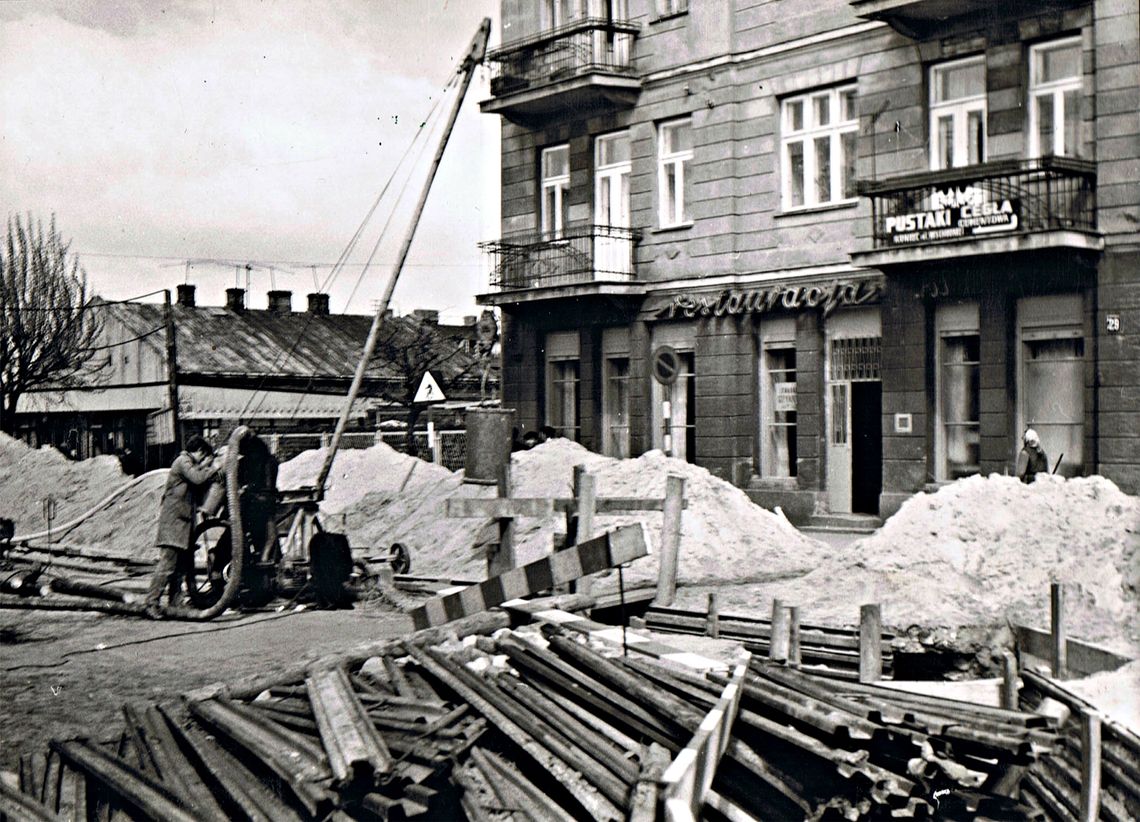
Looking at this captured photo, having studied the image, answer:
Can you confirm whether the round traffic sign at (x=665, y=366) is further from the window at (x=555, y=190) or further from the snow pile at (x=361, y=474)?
the window at (x=555, y=190)

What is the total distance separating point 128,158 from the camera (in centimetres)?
1315

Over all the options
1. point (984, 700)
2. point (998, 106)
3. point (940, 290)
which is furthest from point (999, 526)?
point (998, 106)

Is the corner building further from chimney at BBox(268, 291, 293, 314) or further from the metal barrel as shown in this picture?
chimney at BBox(268, 291, 293, 314)

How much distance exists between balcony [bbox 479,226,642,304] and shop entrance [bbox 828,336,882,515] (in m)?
4.44

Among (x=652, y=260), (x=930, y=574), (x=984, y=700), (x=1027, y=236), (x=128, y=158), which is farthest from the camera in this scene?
(x=652, y=260)

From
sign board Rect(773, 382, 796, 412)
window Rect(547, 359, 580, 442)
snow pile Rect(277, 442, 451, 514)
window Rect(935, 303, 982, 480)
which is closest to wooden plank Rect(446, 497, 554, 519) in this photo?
window Rect(935, 303, 982, 480)

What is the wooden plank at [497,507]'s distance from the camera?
42.0 ft

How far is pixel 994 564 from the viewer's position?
14.3 meters

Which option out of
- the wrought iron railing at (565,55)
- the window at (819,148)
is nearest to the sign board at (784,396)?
the window at (819,148)

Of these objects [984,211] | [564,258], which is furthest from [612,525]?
[564,258]

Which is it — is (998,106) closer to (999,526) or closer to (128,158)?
(999,526)

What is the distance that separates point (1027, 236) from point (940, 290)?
219 cm

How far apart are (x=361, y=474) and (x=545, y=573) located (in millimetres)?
17136

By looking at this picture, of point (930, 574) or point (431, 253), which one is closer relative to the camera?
point (930, 574)
